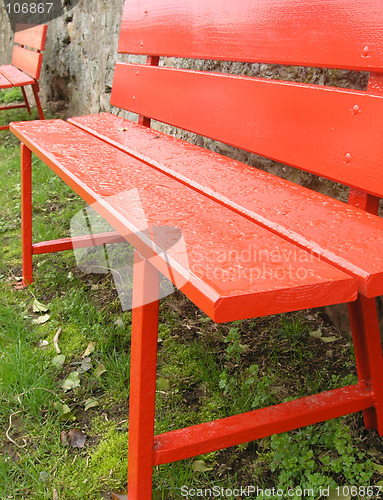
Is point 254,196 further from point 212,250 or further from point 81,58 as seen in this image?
point 81,58

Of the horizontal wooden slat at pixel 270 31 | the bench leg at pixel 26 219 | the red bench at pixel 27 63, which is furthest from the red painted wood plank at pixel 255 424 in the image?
the red bench at pixel 27 63

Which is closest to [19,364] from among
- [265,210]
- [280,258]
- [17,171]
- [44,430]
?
[44,430]

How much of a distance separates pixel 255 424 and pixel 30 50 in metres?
5.13

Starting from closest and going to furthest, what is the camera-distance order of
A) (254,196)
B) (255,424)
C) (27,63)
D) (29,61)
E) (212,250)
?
1. (212,250)
2. (255,424)
3. (254,196)
4. (29,61)
5. (27,63)

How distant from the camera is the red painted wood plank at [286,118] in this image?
1.44m

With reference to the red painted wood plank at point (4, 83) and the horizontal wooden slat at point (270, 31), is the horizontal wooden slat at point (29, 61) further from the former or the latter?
the horizontal wooden slat at point (270, 31)

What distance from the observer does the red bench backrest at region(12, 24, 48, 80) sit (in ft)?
16.6

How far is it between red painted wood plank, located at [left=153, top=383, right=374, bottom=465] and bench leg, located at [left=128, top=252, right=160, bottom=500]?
0.05m

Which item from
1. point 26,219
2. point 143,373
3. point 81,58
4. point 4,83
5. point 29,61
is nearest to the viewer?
point 143,373

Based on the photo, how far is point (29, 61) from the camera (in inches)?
217

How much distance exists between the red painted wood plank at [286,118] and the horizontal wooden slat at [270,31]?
0.27 feet

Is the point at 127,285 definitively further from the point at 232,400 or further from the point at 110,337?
the point at 232,400

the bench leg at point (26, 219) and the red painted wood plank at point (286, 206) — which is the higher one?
the red painted wood plank at point (286, 206)

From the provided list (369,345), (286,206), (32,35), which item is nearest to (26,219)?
(286,206)
